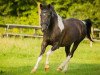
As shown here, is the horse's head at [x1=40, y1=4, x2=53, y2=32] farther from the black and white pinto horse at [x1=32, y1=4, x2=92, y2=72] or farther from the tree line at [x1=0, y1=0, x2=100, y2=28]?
the tree line at [x1=0, y1=0, x2=100, y2=28]

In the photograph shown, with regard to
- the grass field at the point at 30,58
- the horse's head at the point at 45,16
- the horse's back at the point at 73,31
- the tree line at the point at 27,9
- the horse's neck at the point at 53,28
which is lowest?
the tree line at the point at 27,9

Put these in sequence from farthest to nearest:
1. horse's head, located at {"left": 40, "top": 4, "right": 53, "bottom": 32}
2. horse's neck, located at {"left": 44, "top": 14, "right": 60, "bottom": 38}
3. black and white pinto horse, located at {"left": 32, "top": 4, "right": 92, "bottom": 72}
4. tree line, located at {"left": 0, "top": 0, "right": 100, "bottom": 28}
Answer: tree line, located at {"left": 0, "top": 0, "right": 100, "bottom": 28}
horse's neck, located at {"left": 44, "top": 14, "right": 60, "bottom": 38}
black and white pinto horse, located at {"left": 32, "top": 4, "right": 92, "bottom": 72}
horse's head, located at {"left": 40, "top": 4, "right": 53, "bottom": 32}

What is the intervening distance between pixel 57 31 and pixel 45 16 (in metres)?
0.99

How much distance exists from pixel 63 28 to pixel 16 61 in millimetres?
4630

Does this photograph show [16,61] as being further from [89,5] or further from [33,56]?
[89,5]


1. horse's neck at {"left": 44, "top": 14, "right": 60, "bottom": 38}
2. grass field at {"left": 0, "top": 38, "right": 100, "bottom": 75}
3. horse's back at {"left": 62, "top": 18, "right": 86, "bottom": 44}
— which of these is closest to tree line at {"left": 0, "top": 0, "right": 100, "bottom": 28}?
grass field at {"left": 0, "top": 38, "right": 100, "bottom": 75}

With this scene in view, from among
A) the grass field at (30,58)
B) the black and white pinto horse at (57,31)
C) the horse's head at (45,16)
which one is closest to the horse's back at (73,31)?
the black and white pinto horse at (57,31)

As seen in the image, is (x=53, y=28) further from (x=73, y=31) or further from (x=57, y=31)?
(x=73, y=31)

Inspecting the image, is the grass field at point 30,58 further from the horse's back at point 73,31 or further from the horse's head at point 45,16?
the horse's head at point 45,16

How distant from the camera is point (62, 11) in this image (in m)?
43.6

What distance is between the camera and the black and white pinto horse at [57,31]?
1348 centimetres

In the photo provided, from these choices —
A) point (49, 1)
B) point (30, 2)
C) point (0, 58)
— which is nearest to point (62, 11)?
point (49, 1)

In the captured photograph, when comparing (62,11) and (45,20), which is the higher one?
(45,20)

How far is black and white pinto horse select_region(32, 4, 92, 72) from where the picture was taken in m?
13.5
